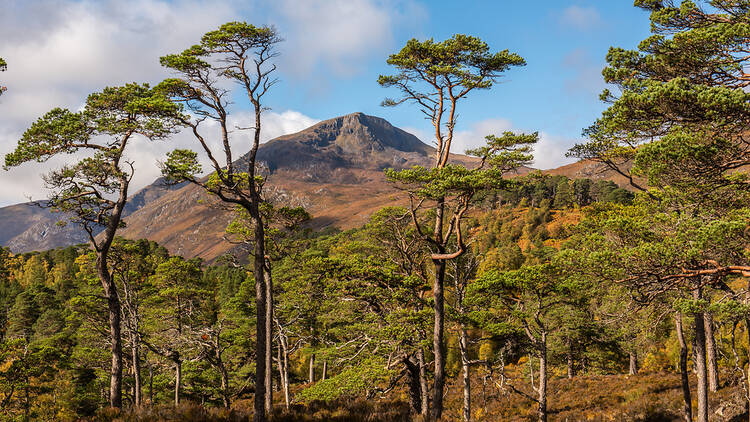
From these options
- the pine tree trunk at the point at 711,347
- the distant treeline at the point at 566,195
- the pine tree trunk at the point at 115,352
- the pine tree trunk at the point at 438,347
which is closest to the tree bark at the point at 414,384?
the pine tree trunk at the point at 438,347

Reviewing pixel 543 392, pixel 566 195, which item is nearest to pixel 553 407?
pixel 543 392

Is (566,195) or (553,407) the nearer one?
(553,407)

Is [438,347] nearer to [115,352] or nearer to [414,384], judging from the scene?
[414,384]

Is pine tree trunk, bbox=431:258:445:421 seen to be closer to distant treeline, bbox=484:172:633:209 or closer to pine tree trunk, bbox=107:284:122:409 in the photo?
pine tree trunk, bbox=107:284:122:409

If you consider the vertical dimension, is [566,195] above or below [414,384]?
above

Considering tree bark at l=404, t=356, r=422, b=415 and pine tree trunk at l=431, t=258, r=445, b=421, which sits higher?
pine tree trunk at l=431, t=258, r=445, b=421

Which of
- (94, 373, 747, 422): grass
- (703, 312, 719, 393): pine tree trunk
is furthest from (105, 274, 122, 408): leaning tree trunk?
(703, 312, 719, 393): pine tree trunk

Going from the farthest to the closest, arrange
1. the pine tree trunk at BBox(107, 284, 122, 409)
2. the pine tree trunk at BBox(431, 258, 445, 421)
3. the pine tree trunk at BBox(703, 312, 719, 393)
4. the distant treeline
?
1. the distant treeline
2. the pine tree trunk at BBox(703, 312, 719, 393)
3. the pine tree trunk at BBox(107, 284, 122, 409)
4. the pine tree trunk at BBox(431, 258, 445, 421)

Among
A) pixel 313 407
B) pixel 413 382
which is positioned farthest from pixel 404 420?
pixel 413 382

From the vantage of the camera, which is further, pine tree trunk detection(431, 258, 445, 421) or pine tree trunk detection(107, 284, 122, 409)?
pine tree trunk detection(107, 284, 122, 409)

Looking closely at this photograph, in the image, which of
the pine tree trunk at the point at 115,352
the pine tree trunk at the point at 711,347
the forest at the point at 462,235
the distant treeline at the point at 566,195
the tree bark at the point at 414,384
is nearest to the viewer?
the forest at the point at 462,235

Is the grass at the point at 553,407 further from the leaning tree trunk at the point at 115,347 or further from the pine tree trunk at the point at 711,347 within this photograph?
the leaning tree trunk at the point at 115,347

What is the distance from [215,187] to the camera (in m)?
11.4

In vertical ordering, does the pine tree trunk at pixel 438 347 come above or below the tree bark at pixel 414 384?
above
